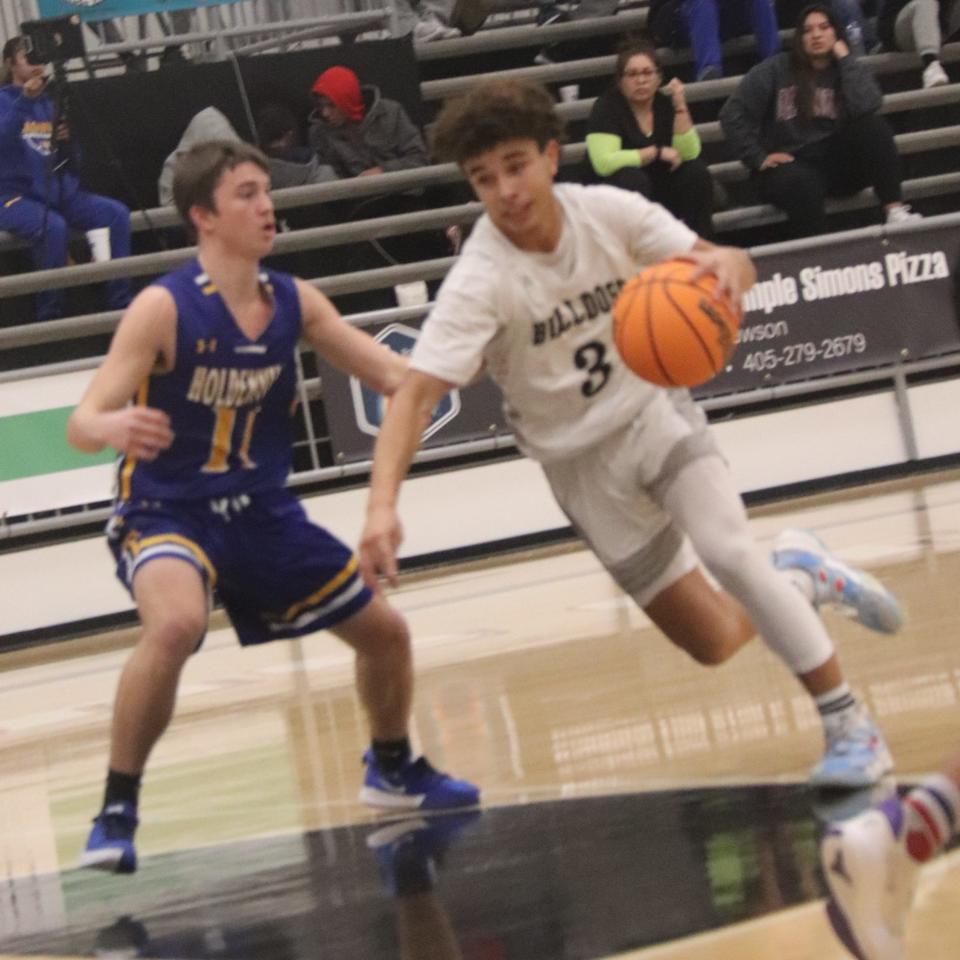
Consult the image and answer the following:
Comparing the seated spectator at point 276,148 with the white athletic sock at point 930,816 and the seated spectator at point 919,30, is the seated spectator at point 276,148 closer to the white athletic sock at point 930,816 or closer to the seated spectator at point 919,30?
the seated spectator at point 919,30

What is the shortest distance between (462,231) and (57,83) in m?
2.64

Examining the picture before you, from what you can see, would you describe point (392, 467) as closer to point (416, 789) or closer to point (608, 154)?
point (416, 789)

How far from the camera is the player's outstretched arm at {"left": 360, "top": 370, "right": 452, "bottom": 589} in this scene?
4.11m

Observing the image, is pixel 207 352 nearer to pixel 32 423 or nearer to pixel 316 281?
pixel 32 423

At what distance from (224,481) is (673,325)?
47.9 inches

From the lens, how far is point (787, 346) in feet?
37.4

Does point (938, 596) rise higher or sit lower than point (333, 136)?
lower

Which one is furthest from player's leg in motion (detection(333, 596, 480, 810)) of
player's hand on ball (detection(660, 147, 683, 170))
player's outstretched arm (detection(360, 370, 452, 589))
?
player's hand on ball (detection(660, 147, 683, 170))

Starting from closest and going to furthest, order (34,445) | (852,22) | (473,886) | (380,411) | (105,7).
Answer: (473,886), (34,445), (380,411), (105,7), (852,22)

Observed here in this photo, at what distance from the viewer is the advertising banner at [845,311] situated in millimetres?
11336

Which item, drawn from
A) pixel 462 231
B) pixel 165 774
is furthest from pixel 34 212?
pixel 165 774

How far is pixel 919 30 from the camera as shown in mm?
13289

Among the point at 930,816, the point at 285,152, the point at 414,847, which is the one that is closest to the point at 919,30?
the point at 285,152

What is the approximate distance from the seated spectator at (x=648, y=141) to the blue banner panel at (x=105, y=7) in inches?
108
